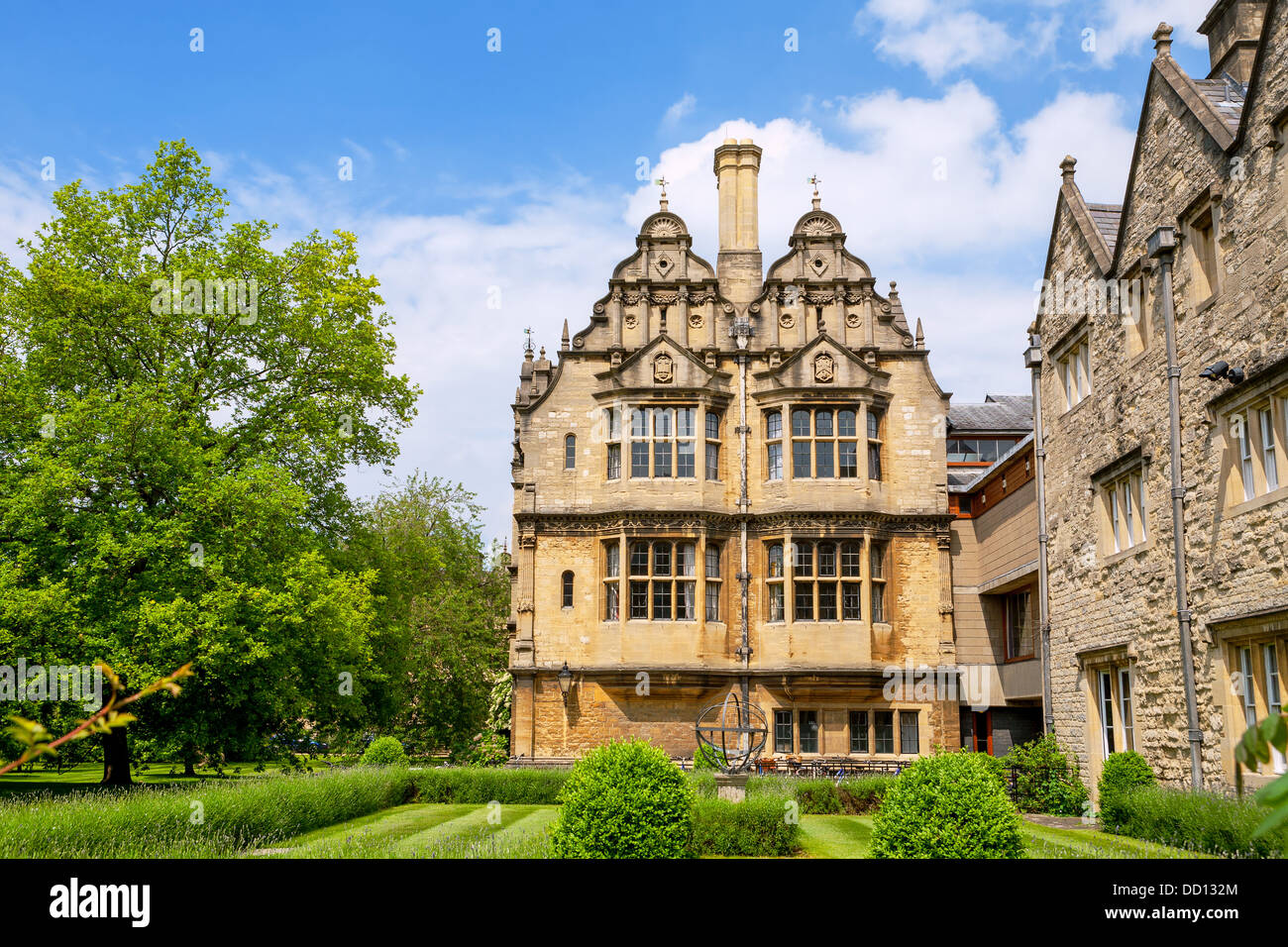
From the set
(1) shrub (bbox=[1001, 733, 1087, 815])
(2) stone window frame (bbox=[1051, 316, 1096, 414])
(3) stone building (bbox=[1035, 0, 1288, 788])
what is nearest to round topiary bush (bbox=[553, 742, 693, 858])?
(3) stone building (bbox=[1035, 0, 1288, 788])

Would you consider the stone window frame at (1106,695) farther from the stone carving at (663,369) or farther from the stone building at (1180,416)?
the stone carving at (663,369)

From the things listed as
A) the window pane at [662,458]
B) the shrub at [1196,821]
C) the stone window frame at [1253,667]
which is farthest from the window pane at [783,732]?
the stone window frame at [1253,667]

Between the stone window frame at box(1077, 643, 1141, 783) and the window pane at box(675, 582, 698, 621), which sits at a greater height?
the window pane at box(675, 582, 698, 621)

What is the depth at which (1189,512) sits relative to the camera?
16.8 metres

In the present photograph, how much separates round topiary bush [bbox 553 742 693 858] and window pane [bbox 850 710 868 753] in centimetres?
1779

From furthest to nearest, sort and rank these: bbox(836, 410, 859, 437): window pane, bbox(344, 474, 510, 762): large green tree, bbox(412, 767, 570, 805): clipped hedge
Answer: bbox(344, 474, 510, 762): large green tree → bbox(836, 410, 859, 437): window pane → bbox(412, 767, 570, 805): clipped hedge

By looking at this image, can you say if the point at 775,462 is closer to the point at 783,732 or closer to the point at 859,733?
the point at 783,732

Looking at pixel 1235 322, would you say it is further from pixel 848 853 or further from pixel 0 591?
pixel 0 591

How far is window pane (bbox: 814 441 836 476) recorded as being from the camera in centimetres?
3128

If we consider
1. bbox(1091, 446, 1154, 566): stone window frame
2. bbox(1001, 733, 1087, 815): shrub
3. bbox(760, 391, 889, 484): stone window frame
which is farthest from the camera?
bbox(760, 391, 889, 484): stone window frame

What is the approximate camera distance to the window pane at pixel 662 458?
31402 mm

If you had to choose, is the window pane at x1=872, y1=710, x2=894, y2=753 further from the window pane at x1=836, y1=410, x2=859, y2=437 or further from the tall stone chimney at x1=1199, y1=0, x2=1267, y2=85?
the tall stone chimney at x1=1199, y1=0, x2=1267, y2=85
